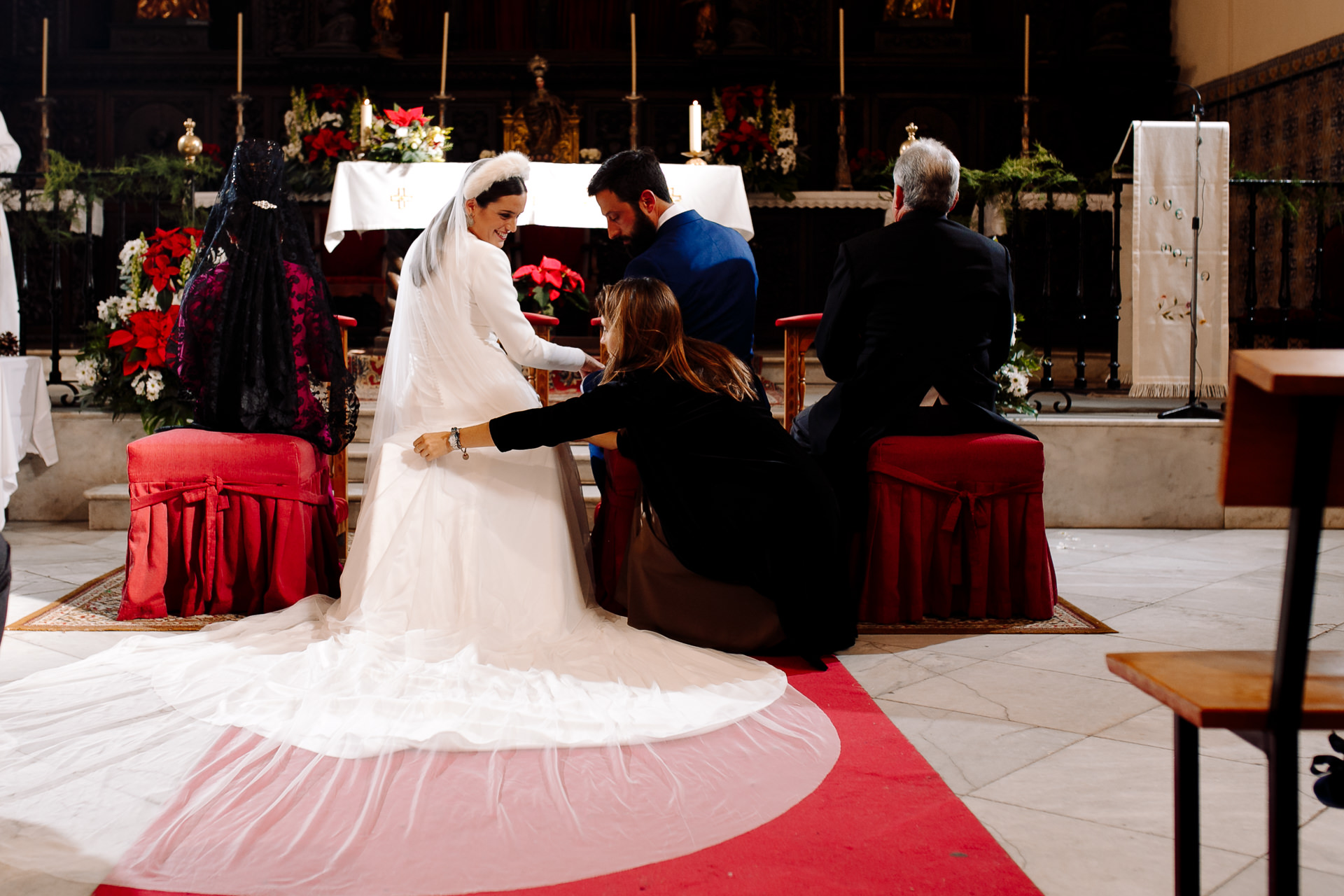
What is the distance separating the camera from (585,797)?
7.27 feet

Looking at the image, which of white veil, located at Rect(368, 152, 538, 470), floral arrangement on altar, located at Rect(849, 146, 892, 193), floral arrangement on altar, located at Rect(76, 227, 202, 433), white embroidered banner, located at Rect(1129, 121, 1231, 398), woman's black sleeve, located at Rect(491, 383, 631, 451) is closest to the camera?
woman's black sleeve, located at Rect(491, 383, 631, 451)

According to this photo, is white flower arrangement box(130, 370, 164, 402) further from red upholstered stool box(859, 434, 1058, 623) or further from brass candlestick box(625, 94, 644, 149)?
red upholstered stool box(859, 434, 1058, 623)

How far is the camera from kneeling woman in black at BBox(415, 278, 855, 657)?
3207 millimetres

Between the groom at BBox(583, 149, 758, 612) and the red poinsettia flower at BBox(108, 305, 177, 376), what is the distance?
7.60 ft

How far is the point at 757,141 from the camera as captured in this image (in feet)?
23.8

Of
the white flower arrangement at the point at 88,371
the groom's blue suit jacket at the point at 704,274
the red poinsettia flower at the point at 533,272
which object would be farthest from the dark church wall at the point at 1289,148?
the white flower arrangement at the point at 88,371

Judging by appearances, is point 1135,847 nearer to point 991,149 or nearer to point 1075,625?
point 1075,625

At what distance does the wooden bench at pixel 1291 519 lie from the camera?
4.37 ft

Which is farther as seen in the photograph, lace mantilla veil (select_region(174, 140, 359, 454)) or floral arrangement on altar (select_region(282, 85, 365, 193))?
floral arrangement on altar (select_region(282, 85, 365, 193))

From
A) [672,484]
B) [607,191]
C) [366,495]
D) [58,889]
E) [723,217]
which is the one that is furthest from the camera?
[723,217]

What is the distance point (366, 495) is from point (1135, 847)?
2364 millimetres

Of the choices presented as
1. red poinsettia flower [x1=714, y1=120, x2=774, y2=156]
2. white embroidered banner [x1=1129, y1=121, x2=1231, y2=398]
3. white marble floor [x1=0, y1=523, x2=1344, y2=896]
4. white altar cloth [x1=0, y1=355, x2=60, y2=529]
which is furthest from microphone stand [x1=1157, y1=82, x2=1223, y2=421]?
white altar cloth [x1=0, y1=355, x2=60, y2=529]

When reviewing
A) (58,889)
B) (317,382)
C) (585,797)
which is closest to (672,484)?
(585,797)

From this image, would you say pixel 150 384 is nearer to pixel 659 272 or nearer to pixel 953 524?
pixel 659 272
